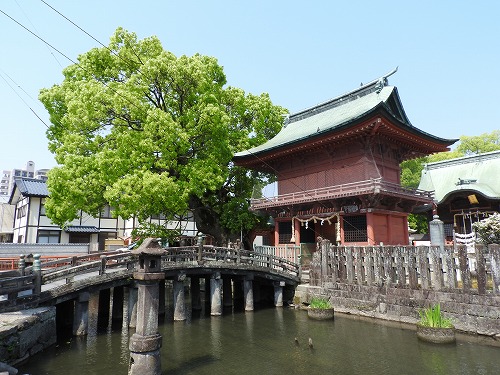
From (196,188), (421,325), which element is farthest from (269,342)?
(196,188)

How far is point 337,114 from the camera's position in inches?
990

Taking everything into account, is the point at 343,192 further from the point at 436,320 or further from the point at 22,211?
the point at 22,211

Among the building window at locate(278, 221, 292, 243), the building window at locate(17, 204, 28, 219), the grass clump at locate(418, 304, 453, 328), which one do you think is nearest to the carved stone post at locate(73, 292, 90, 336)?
the grass clump at locate(418, 304, 453, 328)

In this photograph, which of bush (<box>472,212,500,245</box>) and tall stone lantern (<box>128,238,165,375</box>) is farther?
bush (<box>472,212,500,245</box>)

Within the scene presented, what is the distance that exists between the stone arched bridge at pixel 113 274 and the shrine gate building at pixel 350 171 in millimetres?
4495

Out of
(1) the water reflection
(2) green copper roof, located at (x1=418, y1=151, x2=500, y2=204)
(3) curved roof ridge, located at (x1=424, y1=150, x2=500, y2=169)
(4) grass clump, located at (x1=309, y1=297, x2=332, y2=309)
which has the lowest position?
(1) the water reflection

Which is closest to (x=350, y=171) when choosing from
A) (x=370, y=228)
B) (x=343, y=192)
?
(x=343, y=192)

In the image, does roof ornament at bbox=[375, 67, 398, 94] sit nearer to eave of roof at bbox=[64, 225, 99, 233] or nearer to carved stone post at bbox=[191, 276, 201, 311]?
carved stone post at bbox=[191, 276, 201, 311]

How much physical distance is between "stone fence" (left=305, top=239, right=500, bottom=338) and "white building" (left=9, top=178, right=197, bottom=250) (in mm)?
15958

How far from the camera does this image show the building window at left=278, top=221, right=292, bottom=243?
24156 millimetres

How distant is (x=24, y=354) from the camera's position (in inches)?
360

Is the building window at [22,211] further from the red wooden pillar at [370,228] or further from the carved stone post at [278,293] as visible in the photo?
the red wooden pillar at [370,228]

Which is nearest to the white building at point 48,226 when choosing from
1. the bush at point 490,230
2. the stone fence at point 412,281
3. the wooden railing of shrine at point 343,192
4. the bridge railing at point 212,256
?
the wooden railing of shrine at point 343,192

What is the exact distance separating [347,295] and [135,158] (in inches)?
508
